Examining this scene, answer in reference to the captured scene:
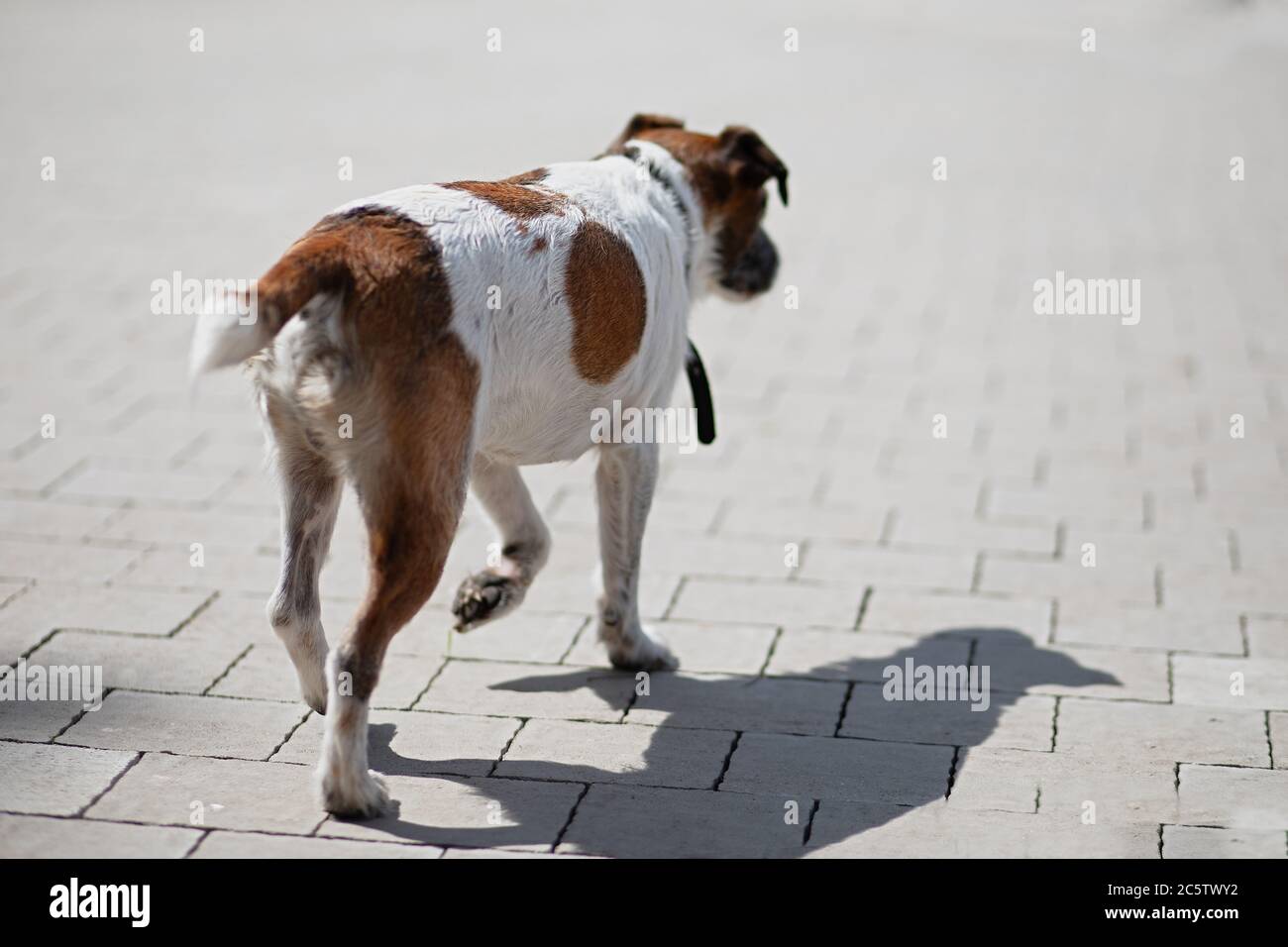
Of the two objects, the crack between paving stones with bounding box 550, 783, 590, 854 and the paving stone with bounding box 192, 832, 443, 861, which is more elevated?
the paving stone with bounding box 192, 832, 443, 861

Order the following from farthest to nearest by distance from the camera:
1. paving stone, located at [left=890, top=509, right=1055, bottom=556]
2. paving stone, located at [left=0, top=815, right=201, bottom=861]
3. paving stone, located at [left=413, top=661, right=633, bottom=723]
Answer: paving stone, located at [left=890, top=509, right=1055, bottom=556]
paving stone, located at [left=413, top=661, right=633, bottom=723]
paving stone, located at [left=0, top=815, right=201, bottom=861]

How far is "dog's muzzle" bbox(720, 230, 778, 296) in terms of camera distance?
5.12 meters

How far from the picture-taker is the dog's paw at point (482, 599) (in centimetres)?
455

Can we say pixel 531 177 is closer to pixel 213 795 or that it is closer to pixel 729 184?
pixel 729 184

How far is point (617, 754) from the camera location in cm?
417

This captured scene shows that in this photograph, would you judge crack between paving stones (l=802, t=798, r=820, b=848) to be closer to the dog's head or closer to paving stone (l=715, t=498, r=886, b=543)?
the dog's head

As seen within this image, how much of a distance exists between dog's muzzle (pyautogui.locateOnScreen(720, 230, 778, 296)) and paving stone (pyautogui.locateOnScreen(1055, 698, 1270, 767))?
171 cm

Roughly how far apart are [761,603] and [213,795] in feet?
7.04

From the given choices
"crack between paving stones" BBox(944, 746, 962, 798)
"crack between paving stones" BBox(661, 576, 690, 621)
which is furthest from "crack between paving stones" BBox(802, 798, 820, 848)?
"crack between paving stones" BBox(661, 576, 690, 621)

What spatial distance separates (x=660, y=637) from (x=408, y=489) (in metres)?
1.55

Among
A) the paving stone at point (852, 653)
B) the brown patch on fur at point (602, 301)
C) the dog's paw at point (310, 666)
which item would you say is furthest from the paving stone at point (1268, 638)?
the dog's paw at point (310, 666)

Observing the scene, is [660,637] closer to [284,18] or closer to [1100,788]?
[1100,788]

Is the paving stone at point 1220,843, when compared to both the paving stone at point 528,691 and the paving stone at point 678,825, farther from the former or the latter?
the paving stone at point 528,691
